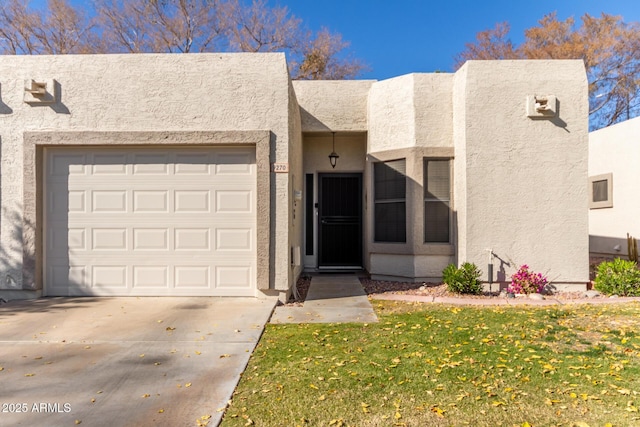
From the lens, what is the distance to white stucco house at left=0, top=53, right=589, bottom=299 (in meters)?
6.75

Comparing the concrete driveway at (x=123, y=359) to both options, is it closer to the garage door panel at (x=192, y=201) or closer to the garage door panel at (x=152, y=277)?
the garage door panel at (x=152, y=277)

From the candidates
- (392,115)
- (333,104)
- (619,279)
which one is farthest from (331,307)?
(619,279)

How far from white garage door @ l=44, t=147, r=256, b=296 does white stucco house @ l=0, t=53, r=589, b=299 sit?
24 mm

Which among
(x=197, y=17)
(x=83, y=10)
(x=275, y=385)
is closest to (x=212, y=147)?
(x=275, y=385)

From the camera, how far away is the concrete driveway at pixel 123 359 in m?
3.09

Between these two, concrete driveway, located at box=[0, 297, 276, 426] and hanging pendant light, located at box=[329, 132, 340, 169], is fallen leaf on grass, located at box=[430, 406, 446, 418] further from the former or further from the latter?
hanging pendant light, located at box=[329, 132, 340, 169]

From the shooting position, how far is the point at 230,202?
6.94 meters

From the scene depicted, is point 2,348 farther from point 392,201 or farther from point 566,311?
point 566,311

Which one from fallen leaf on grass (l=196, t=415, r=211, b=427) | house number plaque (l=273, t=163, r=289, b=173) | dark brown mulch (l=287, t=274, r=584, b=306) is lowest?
fallen leaf on grass (l=196, t=415, r=211, b=427)

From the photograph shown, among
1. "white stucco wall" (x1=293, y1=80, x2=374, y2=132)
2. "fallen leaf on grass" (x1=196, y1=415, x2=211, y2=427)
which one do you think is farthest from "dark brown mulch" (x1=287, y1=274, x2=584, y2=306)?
"fallen leaf on grass" (x1=196, y1=415, x2=211, y2=427)

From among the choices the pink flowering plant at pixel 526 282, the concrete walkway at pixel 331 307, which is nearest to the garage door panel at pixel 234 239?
the concrete walkway at pixel 331 307

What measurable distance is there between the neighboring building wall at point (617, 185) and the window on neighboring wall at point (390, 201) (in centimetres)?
737

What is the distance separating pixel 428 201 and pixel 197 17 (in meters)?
16.1

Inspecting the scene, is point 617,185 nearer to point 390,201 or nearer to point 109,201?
point 390,201
